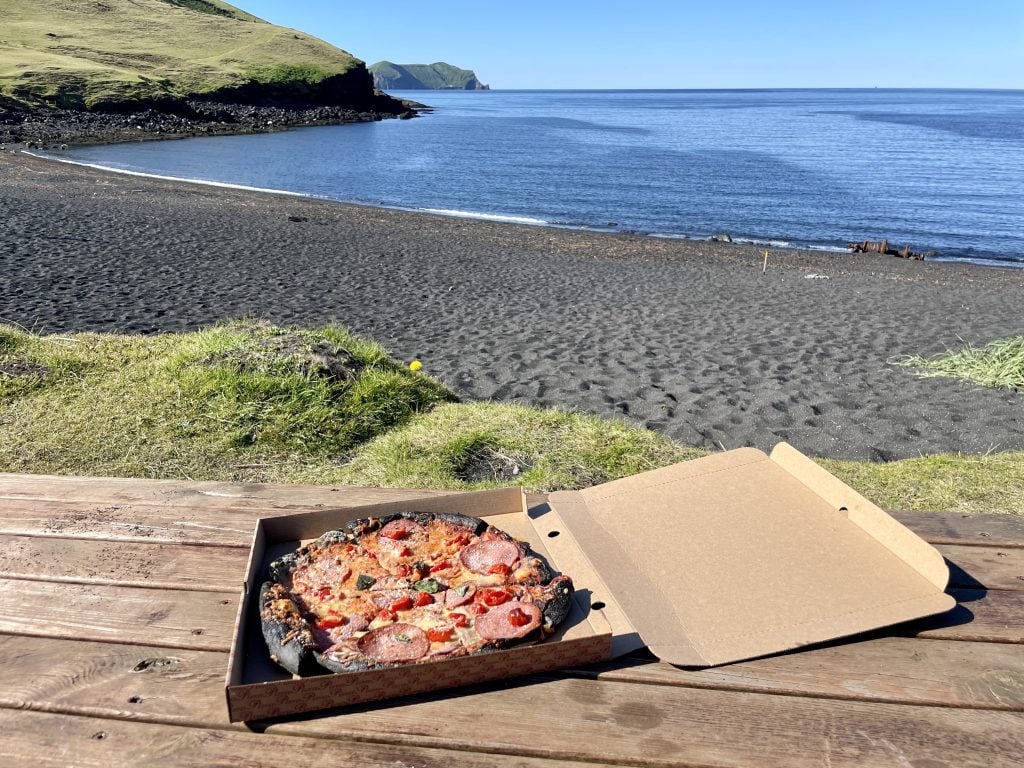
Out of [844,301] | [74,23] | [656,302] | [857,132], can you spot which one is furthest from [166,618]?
[74,23]

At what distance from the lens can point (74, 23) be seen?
8662cm

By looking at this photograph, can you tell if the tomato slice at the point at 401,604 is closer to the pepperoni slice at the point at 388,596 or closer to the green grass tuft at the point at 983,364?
the pepperoni slice at the point at 388,596

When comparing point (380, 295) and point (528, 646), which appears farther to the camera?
point (380, 295)

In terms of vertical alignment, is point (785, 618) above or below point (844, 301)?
above

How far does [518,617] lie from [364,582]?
0.49 m

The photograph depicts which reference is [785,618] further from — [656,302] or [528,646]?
[656,302]

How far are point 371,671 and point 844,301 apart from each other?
14.4m

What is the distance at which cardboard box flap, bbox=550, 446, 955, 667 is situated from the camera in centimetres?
209

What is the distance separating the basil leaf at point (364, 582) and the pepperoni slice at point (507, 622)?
359 millimetres

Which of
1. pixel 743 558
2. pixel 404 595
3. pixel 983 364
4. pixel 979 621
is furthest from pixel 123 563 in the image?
pixel 983 364

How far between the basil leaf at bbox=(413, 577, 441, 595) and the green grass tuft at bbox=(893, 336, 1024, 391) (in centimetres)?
849

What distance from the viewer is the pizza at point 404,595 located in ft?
6.30

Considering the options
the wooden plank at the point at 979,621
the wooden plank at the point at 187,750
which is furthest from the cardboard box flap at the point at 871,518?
the wooden plank at the point at 187,750

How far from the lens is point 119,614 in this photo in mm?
2158
